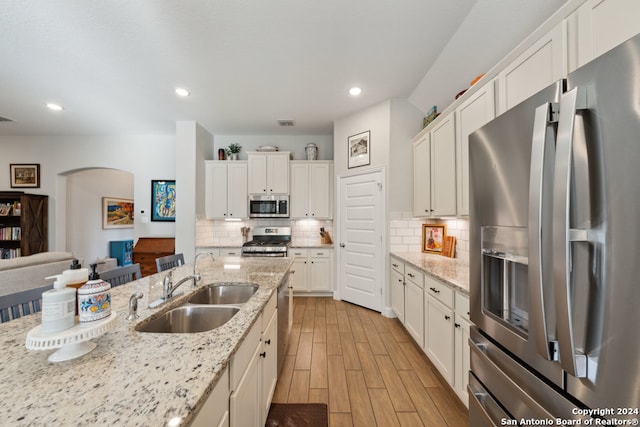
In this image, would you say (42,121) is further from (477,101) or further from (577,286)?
(577,286)

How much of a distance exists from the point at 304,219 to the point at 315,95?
85.6 inches

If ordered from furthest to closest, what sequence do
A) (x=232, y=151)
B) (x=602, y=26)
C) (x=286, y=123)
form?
(x=232, y=151), (x=286, y=123), (x=602, y=26)

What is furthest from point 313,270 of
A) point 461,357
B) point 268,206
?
point 461,357

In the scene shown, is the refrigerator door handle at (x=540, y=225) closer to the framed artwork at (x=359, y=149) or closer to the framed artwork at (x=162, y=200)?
the framed artwork at (x=359, y=149)

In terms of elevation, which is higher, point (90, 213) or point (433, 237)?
point (90, 213)

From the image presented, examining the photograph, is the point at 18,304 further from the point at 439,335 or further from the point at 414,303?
the point at 414,303

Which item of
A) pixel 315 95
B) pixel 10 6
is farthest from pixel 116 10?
pixel 315 95

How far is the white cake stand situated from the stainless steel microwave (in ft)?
11.6

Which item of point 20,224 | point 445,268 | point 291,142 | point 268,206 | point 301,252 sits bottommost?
point 301,252

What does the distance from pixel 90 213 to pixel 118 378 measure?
7093mm

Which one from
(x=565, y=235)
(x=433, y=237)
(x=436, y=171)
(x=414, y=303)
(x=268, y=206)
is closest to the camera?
(x=565, y=235)

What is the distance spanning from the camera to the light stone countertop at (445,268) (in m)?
1.73

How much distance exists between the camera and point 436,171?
2.62 meters

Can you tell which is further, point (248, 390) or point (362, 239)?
point (362, 239)
